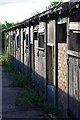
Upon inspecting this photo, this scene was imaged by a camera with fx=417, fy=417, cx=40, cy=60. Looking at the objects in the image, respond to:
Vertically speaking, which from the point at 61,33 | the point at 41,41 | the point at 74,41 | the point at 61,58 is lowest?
the point at 61,58

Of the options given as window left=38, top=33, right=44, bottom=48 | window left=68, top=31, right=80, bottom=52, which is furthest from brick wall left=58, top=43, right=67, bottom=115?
window left=38, top=33, right=44, bottom=48

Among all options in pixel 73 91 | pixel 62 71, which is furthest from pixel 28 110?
pixel 73 91

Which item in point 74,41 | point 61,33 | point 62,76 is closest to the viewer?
point 74,41

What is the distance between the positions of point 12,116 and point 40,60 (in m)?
4.76

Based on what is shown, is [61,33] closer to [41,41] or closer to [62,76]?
[62,76]

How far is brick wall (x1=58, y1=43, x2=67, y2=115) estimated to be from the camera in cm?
1055

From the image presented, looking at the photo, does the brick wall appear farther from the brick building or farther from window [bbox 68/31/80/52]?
window [bbox 68/31/80/52]

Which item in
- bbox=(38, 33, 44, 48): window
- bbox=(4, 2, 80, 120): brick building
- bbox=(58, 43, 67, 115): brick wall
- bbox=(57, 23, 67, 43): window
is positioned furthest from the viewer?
bbox=(38, 33, 44, 48): window

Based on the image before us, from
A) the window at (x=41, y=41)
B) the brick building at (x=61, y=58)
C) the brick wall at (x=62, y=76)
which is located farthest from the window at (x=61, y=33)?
the window at (x=41, y=41)

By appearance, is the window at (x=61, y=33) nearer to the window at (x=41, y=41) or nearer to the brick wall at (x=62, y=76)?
the brick wall at (x=62, y=76)

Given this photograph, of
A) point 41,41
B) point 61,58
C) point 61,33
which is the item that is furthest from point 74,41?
point 41,41

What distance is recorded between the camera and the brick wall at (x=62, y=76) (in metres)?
10.5

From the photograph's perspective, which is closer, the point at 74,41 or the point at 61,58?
the point at 74,41

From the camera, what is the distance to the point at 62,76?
11.0 m
